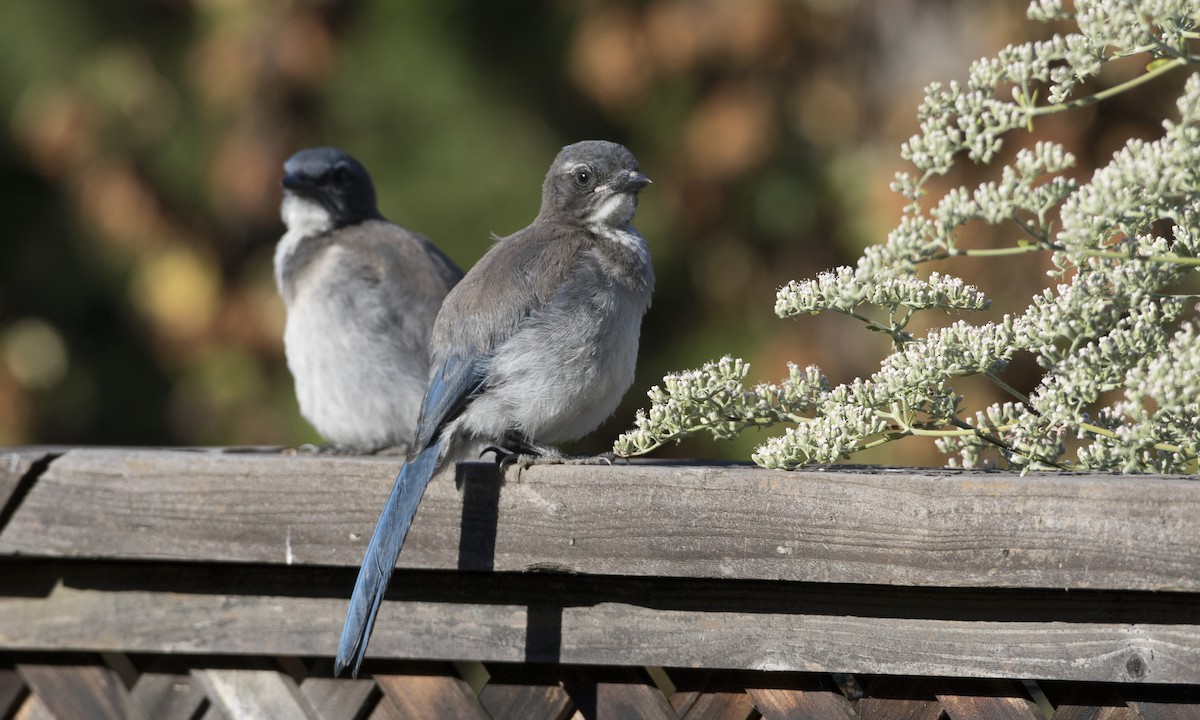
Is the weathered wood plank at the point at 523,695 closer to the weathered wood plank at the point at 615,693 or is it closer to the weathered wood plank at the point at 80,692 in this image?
the weathered wood plank at the point at 615,693

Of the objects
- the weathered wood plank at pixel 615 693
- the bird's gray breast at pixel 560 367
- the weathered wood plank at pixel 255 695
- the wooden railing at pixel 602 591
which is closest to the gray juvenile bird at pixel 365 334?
the bird's gray breast at pixel 560 367

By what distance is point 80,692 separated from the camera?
2.47 meters

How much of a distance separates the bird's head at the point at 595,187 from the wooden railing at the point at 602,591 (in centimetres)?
134

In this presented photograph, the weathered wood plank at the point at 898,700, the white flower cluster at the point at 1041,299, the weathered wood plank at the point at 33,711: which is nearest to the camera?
the white flower cluster at the point at 1041,299

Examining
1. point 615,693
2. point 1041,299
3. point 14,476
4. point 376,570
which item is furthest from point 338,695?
point 1041,299

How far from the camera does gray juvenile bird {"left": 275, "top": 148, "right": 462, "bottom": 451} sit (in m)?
4.71

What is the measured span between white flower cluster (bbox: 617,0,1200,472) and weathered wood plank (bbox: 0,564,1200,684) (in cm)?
23

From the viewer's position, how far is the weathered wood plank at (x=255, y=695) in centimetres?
234

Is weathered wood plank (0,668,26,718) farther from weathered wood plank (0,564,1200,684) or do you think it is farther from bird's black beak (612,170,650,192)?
bird's black beak (612,170,650,192)

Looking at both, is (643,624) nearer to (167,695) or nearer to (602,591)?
(602,591)

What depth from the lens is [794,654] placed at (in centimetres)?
208

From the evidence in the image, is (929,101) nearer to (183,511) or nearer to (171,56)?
(183,511)

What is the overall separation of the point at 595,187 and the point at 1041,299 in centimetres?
181

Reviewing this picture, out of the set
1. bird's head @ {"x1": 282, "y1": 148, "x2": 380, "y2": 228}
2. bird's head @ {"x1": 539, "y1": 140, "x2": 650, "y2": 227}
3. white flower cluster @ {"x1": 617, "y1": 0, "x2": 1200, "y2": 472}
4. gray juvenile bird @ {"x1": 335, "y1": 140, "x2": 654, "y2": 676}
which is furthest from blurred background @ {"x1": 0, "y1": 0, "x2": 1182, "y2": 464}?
white flower cluster @ {"x1": 617, "y1": 0, "x2": 1200, "y2": 472}
